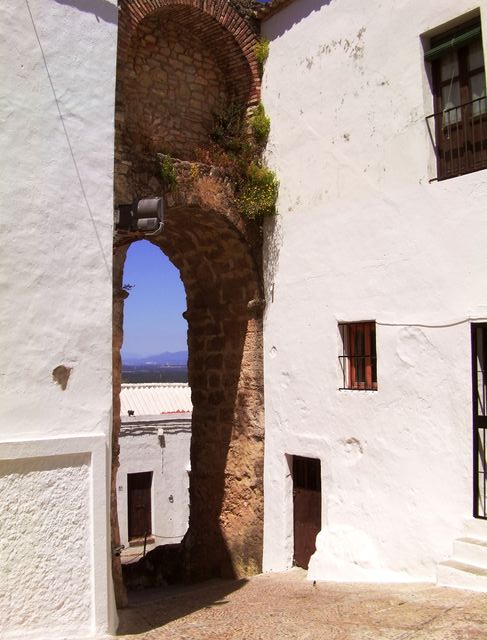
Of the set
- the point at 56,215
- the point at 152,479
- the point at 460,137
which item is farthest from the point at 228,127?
the point at 152,479

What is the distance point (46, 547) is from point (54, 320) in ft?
5.51

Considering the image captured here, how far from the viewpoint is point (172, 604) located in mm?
7172

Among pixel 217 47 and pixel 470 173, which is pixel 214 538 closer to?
pixel 470 173

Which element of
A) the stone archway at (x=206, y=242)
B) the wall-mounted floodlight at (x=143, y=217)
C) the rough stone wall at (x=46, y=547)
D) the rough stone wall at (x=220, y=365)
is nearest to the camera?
the rough stone wall at (x=46, y=547)

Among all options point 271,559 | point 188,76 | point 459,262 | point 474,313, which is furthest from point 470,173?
point 271,559

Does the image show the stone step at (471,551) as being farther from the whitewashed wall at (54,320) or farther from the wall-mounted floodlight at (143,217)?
the wall-mounted floodlight at (143,217)

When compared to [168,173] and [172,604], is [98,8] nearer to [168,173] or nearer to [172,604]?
[168,173]

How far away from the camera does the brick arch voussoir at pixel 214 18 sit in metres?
7.67

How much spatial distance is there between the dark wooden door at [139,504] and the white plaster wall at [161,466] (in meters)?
0.14

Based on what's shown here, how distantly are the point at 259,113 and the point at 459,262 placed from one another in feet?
12.7

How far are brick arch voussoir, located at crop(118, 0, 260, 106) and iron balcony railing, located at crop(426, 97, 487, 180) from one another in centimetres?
303

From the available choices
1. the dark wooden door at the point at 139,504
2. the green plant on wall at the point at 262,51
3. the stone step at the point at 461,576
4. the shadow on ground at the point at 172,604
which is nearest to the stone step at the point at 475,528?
the stone step at the point at 461,576

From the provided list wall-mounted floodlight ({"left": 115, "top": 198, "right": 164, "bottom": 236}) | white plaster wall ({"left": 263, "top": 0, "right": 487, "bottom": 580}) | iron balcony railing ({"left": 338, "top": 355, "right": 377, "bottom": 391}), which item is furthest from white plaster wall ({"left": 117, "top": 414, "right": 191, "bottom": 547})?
wall-mounted floodlight ({"left": 115, "top": 198, "right": 164, "bottom": 236})

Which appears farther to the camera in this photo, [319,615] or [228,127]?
[228,127]
